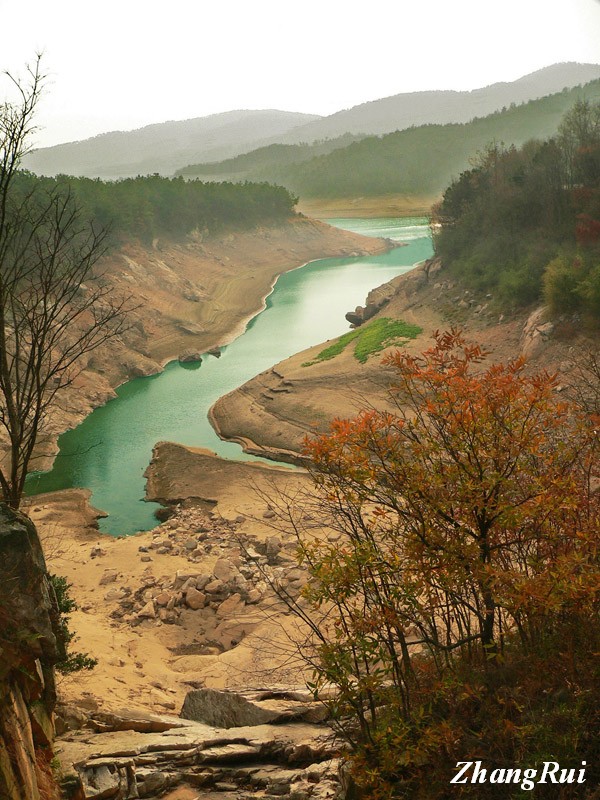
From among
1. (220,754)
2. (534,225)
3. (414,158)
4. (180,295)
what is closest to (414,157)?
(414,158)

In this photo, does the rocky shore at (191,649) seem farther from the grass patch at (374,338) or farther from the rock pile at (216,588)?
the grass patch at (374,338)

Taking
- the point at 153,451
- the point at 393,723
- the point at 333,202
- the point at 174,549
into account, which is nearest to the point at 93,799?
the point at 393,723

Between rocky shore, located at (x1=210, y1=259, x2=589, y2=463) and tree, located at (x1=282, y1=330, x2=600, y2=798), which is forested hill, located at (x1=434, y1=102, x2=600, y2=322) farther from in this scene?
tree, located at (x1=282, y1=330, x2=600, y2=798)

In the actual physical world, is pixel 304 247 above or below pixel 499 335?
above

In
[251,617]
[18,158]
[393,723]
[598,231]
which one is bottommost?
[251,617]

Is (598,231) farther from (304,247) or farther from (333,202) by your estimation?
(333,202)

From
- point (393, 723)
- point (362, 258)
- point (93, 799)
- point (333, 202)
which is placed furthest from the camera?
point (333, 202)

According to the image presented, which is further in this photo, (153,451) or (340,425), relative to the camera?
(153,451)
